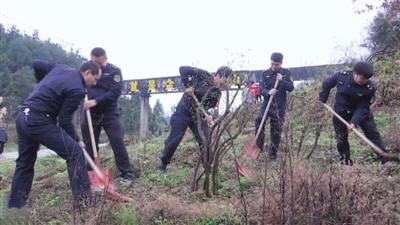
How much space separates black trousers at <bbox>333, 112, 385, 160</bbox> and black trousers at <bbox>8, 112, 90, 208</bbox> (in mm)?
3186

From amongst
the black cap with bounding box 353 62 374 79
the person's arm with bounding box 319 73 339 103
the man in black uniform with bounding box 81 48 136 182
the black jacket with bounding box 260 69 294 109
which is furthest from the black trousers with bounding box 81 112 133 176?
the black cap with bounding box 353 62 374 79

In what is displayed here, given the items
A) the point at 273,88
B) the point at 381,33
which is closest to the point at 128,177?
the point at 273,88

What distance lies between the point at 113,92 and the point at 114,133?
19.8 inches

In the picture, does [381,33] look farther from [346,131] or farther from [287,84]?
[346,131]

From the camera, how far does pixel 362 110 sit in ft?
19.4

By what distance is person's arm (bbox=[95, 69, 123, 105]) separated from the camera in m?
5.78

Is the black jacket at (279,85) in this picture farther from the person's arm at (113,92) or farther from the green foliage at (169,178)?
the person's arm at (113,92)

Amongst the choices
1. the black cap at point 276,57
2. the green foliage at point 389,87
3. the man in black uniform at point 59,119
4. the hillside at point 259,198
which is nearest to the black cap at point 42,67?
the man in black uniform at point 59,119

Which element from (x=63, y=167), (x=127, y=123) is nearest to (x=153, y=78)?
(x=127, y=123)

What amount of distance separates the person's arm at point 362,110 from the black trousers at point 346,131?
92 millimetres

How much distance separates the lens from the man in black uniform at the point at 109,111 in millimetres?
5879

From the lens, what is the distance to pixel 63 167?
26.3 ft

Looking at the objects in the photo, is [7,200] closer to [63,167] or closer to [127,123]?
[63,167]

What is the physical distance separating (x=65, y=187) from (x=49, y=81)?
1753mm
